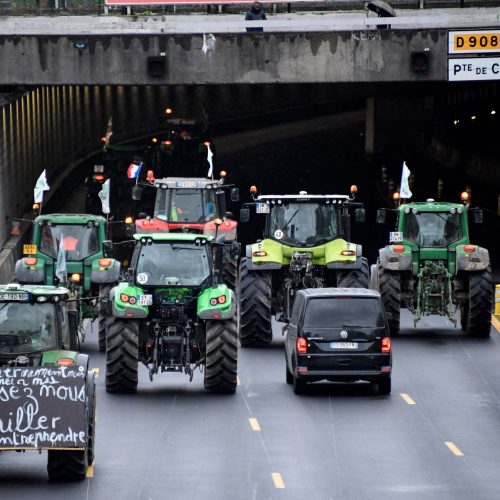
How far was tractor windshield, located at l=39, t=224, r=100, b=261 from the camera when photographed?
1270 inches

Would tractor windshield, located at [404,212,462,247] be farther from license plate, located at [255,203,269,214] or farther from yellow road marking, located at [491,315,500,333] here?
license plate, located at [255,203,269,214]

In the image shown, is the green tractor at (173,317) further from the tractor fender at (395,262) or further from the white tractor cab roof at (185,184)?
the white tractor cab roof at (185,184)

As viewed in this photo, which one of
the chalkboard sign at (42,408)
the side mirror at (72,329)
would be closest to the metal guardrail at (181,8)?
the side mirror at (72,329)

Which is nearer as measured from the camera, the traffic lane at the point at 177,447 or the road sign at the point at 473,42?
the traffic lane at the point at 177,447

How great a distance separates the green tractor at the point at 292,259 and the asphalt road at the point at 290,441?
136 cm

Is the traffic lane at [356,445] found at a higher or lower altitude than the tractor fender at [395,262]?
lower

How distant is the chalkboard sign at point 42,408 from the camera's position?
17.8 metres

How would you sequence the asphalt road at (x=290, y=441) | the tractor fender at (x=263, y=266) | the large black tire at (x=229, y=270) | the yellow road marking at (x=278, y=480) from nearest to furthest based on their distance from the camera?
the asphalt road at (x=290, y=441), the yellow road marking at (x=278, y=480), the tractor fender at (x=263, y=266), the large black tire at (x=229, y=270)

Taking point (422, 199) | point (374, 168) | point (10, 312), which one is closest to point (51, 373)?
point (10, 312)

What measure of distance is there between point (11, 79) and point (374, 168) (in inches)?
1081

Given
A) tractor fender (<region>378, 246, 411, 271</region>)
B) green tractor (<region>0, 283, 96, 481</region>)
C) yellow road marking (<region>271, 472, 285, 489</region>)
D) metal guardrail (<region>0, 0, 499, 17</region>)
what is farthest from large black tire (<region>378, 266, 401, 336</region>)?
metal guardrail (<region>0, 0, 499, 17</region>)

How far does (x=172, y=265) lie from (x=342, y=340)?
2.93m

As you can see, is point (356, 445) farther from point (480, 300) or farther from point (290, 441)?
point (480, 300)

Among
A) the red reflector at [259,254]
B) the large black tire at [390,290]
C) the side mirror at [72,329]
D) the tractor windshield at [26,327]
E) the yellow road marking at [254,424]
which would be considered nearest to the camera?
the tractor windshield at [26,327]
